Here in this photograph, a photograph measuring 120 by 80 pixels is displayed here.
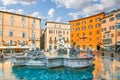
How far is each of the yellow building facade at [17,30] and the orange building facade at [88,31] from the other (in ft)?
63.9

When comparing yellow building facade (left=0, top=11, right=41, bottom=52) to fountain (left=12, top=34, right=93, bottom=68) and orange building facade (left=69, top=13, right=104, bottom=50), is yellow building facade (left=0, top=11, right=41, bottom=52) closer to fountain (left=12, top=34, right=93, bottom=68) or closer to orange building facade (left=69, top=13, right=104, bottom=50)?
orange building facade (left=69, top=13, right=104, bottom=50)

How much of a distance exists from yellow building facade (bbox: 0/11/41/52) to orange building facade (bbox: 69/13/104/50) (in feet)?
63.9

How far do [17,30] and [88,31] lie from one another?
27491mm

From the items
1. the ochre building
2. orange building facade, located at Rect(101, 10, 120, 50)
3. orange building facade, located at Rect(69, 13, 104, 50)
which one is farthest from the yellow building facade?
orange building facade, located at Rect(101, 10, 120, 50)

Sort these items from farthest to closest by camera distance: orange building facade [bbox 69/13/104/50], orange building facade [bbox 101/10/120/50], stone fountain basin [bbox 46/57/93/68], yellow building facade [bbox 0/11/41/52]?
orange building facade [bbox 69/13/104/50], orange building facade [bbox 101/10/120/50], yellow building facade [bbox 0/11/41/52], stone fountain basin [bbox 46/57/93/68]

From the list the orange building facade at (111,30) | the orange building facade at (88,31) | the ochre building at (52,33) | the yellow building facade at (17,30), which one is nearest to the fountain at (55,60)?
the yellow building facade at (17,30)

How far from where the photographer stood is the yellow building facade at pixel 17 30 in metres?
44.7

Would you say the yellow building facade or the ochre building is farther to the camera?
the ochre building

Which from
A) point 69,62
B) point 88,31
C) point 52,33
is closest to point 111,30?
point 88,31

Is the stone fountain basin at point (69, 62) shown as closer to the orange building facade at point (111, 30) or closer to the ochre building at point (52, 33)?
the orange building facade at point (111, 30)

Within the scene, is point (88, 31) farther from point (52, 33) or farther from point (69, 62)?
point (69, 62)

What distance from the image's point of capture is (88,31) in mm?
63812

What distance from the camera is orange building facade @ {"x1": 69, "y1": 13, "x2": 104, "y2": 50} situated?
5922 centimetres

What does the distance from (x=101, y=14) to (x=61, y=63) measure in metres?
45.1
